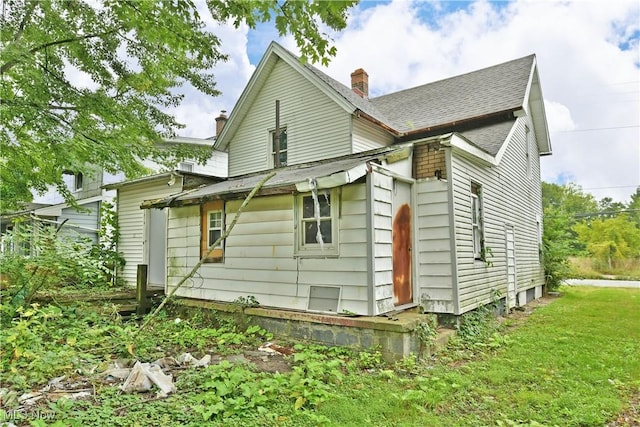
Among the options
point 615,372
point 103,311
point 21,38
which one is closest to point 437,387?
point 615,372

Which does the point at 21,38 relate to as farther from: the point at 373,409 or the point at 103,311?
the point at 373,409

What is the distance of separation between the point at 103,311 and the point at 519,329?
8441 mm

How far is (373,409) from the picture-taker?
365cm

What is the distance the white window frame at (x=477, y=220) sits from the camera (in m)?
7.77

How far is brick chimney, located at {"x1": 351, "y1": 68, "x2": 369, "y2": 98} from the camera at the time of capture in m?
13.9

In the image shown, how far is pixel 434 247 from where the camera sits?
6.62 m

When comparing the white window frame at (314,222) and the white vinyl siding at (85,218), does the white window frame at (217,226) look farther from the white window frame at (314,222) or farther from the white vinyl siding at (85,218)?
the white vinyl siding at (85,218)

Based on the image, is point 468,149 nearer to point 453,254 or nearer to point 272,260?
point 453,254

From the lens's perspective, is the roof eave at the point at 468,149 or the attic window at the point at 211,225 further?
the attic window at the point at 211,225

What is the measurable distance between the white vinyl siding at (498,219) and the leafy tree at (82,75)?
5.39 meters

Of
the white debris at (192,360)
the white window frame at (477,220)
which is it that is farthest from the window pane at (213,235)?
the white window frame at (477,220)

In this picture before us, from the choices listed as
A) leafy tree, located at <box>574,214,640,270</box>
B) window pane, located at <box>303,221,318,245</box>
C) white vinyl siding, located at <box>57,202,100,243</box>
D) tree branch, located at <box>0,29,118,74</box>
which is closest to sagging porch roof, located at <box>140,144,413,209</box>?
window pane, located at <box>303,221,318,245</box>

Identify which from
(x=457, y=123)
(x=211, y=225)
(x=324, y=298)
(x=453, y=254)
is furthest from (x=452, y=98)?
(x=324, y=298)

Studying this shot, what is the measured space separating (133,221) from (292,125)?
19.8 ft
